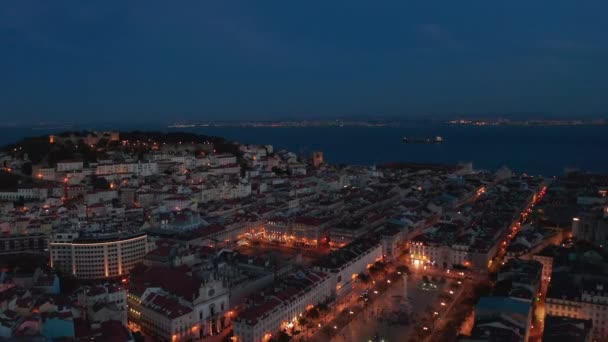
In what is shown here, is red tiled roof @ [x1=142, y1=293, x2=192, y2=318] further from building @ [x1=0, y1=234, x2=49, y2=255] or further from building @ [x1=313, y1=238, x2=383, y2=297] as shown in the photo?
building @ [x1=0, y1=234, x2=49, y2=255]

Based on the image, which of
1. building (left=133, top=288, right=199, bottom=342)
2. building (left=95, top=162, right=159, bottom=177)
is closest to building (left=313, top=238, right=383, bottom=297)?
building (left=133, top=288, right=199, bottom=342)

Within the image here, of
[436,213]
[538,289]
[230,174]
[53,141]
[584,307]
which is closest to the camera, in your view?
[584,307]

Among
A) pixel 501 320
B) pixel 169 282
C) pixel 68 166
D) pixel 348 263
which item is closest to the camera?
pixel 501 320

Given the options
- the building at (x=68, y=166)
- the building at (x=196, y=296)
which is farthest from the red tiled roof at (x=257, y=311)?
the building at (x=68, y=166)

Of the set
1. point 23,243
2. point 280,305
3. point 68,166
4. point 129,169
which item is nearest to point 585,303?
point 280,305

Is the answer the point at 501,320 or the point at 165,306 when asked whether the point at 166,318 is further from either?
the point at 501,320

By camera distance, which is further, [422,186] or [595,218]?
[422,186]

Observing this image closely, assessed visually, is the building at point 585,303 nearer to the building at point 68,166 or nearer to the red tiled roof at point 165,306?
the red tiled roof at point 165,306

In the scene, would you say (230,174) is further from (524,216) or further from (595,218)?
(595,218)

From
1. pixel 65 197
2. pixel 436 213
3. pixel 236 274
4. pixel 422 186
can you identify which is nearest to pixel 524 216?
pixel 436 213
